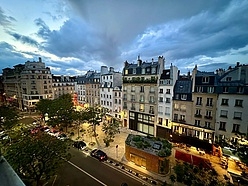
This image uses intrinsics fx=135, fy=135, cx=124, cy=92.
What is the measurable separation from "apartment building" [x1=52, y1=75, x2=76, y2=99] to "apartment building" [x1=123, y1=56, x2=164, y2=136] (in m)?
38.9

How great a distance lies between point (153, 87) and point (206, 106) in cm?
1174

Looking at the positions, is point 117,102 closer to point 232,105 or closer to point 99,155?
point 99,155

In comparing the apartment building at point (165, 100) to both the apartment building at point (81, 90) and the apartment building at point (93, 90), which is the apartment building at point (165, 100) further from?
the apartment building at point (81, 90)

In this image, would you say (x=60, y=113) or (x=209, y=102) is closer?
(x=209, y=102)

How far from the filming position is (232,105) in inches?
914

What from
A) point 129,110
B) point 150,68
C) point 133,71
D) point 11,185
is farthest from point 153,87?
point 11,185

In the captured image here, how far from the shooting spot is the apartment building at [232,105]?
22.2 meters

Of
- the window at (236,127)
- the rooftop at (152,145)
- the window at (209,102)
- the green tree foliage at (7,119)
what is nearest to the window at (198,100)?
the window at (209,102)

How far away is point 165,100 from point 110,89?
18344mm

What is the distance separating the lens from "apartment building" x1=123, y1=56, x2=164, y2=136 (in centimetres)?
3266

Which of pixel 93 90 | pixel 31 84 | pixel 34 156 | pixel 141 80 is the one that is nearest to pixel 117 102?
pixel 141 80

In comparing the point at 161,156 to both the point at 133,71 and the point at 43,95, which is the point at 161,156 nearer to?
the point at 133,71

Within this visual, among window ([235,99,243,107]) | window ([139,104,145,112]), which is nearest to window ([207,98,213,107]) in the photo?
window ([235,99,243,107])

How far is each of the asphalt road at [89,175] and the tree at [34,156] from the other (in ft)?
12.0
